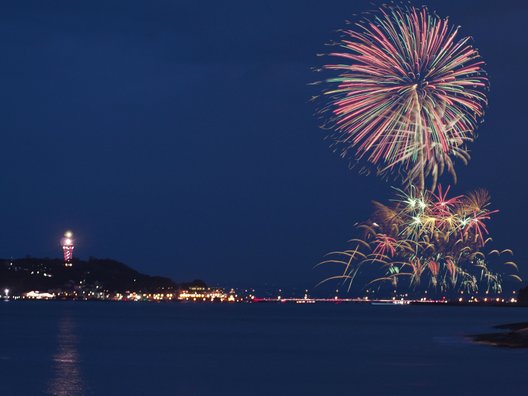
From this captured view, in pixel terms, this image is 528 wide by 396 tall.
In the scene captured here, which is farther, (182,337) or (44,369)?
(182,337)

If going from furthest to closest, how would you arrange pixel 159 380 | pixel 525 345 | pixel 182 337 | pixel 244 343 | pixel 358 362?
pixel 182 337 → pixel 244 343 → pixel 525 345 → pixel 358 362 → pixel 159 380

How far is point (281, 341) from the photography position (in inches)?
4237

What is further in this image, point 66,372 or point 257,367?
point 257,367

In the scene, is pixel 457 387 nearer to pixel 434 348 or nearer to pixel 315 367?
pixel 315 367

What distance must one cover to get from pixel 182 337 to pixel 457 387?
59.9 metres

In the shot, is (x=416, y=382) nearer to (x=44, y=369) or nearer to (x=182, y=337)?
(x=44, y=369)

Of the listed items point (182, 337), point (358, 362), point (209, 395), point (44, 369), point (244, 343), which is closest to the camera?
point (209, 395)

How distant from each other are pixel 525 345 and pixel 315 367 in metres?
24.4

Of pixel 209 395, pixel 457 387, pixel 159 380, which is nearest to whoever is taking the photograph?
pixel 209 395

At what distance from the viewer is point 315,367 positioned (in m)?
71.0

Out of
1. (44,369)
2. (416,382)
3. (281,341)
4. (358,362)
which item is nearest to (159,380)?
(44,369)

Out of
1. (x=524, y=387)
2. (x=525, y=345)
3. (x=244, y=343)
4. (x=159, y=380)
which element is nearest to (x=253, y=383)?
(x=159, y=380)

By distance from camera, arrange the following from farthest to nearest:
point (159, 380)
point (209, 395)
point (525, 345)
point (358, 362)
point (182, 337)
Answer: point (182, 337) → point (525, 345) → point (358, 362) → point (159, 380) → point (209, 395)

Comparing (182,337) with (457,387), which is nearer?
(457,387)
